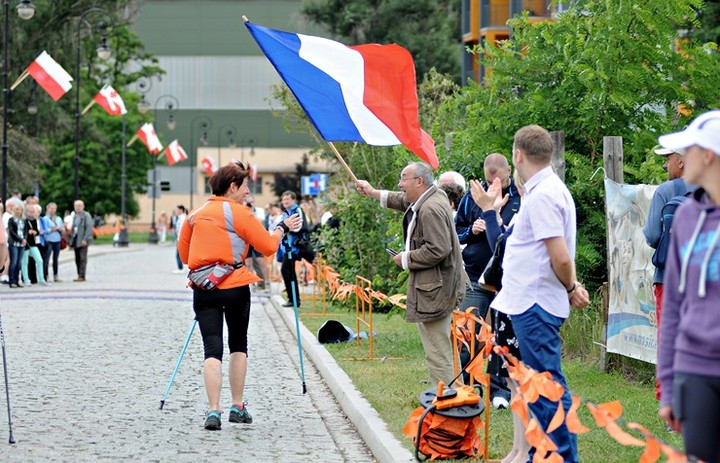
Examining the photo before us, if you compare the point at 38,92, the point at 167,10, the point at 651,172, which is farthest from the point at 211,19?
the point at 651,172

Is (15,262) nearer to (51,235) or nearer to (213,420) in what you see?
(51,235)

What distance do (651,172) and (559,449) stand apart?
5.93 m

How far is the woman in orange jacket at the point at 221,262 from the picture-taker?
9586mm

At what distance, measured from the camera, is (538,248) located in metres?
6.90

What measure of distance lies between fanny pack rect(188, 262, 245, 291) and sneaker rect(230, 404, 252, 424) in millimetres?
961

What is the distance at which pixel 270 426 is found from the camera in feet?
32.6

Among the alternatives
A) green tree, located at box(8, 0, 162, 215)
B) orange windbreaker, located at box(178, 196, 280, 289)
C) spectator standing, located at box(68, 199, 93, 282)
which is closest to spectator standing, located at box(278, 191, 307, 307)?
orange windbreaker, located at box(178, 196, 280, 289)

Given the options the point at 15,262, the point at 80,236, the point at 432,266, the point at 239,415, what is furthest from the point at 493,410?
the point at 80,236

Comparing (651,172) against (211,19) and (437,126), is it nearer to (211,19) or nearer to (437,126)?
(437,126)

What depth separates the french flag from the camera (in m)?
11.8

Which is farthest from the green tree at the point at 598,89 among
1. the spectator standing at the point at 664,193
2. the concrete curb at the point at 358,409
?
the spectator standing at the point at 664,193

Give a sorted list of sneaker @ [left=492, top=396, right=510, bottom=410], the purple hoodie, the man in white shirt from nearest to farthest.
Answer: the purple hoodie → the man in white shirt → sneaker @ [left=492, top=396, right=510, bottom=410]

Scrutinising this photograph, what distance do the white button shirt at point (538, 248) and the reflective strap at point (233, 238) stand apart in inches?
122

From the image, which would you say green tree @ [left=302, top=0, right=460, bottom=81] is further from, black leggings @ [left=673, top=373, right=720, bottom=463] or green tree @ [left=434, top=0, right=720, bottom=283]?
black leggings @ [left=673, top=373, right=720, bottom=463]
